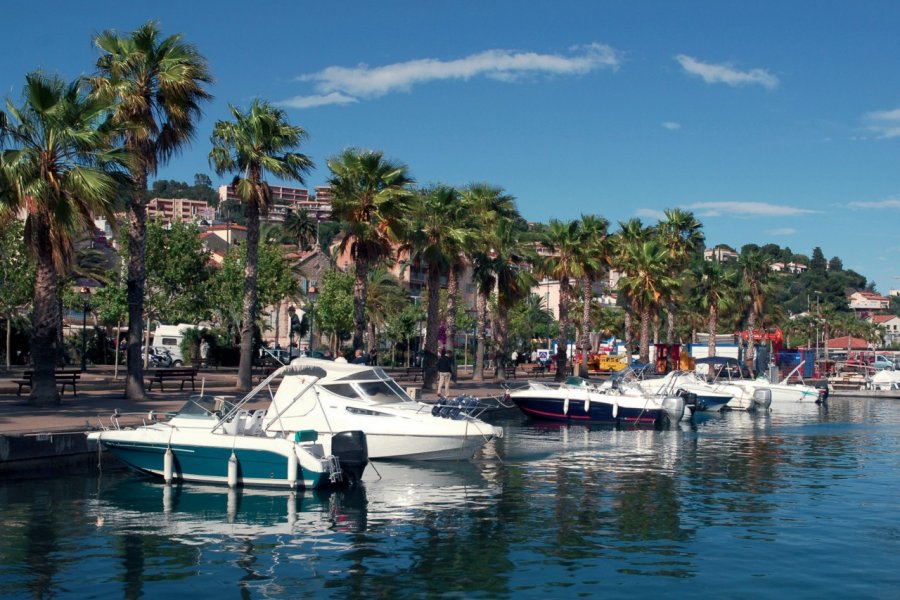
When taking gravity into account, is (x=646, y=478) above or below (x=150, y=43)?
below

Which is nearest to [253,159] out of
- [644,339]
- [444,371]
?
[444,371]

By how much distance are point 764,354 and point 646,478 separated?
Answer: 6294 centimetres

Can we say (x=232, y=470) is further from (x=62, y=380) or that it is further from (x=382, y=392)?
(x=62, y=380)

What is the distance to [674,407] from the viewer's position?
3753 cm

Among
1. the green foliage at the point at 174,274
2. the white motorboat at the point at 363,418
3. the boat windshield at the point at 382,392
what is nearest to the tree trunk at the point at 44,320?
the white motorboat at the point at 363,418

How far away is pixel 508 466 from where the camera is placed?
2527 cm

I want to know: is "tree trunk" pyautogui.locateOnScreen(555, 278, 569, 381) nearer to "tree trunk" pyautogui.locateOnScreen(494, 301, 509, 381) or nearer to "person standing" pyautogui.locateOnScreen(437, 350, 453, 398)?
"tree trunk" pyautogui.locateOnScreen(494, 301, 509, 381)

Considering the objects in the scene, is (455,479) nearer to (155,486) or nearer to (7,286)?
(155,486)

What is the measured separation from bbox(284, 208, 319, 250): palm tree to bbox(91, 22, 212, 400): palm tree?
7131 centimetres

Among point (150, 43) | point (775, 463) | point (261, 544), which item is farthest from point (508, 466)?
point (150, 43)

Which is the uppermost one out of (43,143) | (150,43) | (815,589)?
(150,43)

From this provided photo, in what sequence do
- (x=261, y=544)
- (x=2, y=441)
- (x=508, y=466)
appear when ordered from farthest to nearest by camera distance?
(x=508, y=466), (x=2, y=441), (x=261, y=544)

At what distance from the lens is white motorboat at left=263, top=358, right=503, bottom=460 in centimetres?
2364

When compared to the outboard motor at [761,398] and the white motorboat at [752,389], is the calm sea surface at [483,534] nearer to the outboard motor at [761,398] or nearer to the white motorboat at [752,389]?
the outboard motor at [761,398]
